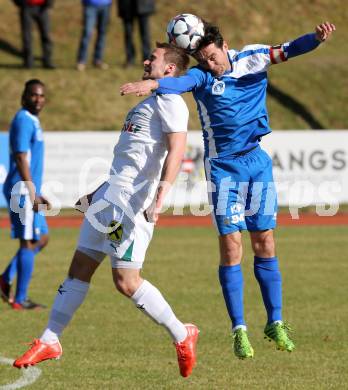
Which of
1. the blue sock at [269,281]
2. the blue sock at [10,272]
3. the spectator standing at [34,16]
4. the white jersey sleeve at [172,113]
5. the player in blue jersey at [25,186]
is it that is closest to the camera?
the white jersey sleeve at [172,113]

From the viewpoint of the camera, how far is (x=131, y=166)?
7363 mm

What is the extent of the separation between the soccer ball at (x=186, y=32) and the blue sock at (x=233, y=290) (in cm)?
165

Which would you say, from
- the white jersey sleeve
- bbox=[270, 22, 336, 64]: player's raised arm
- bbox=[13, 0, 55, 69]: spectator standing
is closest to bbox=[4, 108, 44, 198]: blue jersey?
bbox=[270, 22, 336, 64]: player's raised arm

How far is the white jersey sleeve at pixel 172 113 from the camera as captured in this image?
23.7ft

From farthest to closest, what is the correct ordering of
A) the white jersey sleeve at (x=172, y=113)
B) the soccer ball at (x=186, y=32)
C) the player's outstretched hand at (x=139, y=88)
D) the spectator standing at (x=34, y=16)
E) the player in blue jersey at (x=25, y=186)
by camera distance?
the spectator standing at (x=34, y=16), the player in blue jersey at (x=25, y=186), the soccer ball at (x=186, y=32), the white jersey sleeve at (x=172, y=113), the player's outstretched hand at (x=139, y=88)

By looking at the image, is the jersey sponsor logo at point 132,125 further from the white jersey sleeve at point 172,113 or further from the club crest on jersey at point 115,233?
the club crest on jersey at point 115,233

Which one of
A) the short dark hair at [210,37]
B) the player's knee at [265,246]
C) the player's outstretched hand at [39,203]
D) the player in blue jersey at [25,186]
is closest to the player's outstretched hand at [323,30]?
the short dark hair at [210,37]

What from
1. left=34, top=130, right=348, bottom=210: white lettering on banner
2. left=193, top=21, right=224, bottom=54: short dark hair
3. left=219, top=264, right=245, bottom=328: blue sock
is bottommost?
left=34, top=130, right=348, bottom=210: white lettering on banner

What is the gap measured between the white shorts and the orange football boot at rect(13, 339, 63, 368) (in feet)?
2.21

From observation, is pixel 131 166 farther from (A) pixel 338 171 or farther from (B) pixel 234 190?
(A) pixel 338 171

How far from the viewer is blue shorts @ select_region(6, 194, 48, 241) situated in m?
10.9

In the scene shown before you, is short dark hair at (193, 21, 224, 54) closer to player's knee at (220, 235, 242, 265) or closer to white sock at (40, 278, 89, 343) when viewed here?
player's knee at (220, 235, 242, 265)

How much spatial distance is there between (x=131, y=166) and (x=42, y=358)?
4.64ft

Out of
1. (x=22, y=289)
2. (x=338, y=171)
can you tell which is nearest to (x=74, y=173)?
(x=338, y=171)
